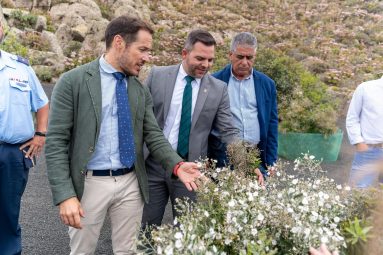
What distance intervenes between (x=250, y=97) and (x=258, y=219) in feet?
6.56

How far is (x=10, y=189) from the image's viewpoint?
318cm

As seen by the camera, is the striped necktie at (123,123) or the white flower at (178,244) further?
the striped necktie at (123,123)

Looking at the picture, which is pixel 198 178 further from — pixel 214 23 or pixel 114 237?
pixel 214 23

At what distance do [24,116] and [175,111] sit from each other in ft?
3.67

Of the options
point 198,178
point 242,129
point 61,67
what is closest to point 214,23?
point 61,67

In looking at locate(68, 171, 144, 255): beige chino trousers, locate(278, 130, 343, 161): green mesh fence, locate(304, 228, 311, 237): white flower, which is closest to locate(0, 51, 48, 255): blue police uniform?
locate(68, 171, 144, 255): beige chino trousers

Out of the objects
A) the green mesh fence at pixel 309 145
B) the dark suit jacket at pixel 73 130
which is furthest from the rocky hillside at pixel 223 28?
the dark suit jacket at pixel 73 130

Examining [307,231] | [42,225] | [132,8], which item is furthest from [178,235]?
[132,8]

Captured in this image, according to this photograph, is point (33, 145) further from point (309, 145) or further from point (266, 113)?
point (309, 145)

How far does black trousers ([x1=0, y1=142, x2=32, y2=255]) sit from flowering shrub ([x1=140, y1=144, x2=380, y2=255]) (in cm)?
174

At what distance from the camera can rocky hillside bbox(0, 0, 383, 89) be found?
15.5m

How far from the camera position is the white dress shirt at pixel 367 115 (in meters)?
3.88

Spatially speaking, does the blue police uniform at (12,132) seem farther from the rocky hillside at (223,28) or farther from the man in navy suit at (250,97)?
the rocky hillside at (223,28)

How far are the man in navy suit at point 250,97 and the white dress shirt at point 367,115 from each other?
83cm
